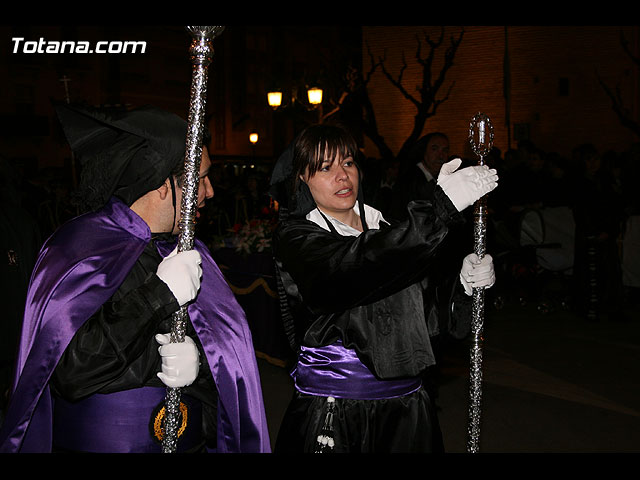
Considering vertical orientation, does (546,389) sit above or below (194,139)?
below

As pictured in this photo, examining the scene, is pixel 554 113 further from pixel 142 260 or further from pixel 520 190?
pixel 142 260

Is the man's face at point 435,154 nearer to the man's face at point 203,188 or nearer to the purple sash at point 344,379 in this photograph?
the purple sash at point 344,379

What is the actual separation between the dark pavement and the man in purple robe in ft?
9.00

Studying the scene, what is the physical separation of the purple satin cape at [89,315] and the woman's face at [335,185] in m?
0.53

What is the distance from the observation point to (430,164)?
20.2 feet

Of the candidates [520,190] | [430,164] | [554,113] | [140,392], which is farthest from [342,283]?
[554,113]

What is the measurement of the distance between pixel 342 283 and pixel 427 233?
1.11ft

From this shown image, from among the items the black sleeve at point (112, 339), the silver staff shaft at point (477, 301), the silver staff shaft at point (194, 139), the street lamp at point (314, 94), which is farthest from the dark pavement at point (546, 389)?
the street lamp at point (314, 94)

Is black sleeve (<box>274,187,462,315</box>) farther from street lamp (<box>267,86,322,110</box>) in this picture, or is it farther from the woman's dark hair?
street lamp (<box>267,86,322,110</box>)

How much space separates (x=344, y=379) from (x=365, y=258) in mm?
558

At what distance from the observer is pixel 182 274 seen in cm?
204

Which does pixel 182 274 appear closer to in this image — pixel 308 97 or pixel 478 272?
pixel 478 272

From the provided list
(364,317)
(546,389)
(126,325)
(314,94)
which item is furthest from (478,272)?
(314,94)

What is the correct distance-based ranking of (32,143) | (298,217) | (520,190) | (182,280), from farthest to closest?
(32,143)
(520,190)
(298,217)
(182,280)
